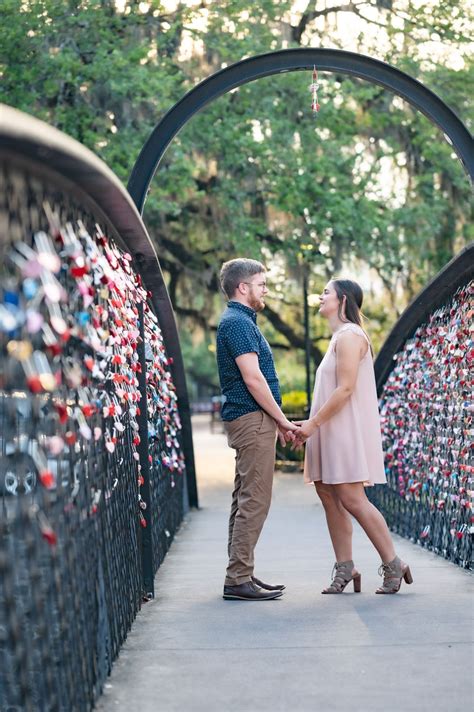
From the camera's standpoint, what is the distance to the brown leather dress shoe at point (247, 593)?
5.47 meters

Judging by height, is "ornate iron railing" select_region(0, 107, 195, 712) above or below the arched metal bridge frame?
below

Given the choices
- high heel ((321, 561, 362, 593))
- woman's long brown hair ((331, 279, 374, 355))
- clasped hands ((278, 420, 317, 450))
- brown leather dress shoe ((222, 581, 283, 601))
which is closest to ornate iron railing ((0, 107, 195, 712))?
brown leather dress shoe ((222, 581, 283, 601))

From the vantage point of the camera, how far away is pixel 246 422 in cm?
561

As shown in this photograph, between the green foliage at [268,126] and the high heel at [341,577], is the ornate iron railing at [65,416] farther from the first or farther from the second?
the green foliage at [268,126]

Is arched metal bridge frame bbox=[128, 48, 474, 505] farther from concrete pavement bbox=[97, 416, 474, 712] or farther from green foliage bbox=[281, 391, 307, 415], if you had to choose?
green foliage bbox=[281, 391, 307, 415]

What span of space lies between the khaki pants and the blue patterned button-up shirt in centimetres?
6

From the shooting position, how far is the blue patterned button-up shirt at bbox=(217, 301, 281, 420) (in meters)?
5.59

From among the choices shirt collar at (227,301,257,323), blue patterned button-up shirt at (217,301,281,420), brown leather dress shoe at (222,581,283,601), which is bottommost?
brown leather dress shoe at (222,581,283,601)

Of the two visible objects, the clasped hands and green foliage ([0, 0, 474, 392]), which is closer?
the clasped hands

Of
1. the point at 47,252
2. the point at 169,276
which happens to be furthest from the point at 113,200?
the point at 169,276

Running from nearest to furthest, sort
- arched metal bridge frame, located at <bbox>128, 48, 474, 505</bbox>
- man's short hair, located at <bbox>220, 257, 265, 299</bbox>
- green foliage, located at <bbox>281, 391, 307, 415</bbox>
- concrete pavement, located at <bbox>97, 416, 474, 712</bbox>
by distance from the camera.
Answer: concrete pavement, located at <bbox>97, 416, 474, 712</bbox>
man's short hair, located at <bbox>220, 257, 265, 299</bbox>
arched metal bridge frame, located at <bbox>128, 48, 474, 505</bbox>
green foliage, located at <bbox>281, 391, 307, 415</bbox>

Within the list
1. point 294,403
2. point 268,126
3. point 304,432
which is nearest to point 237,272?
point 304,432

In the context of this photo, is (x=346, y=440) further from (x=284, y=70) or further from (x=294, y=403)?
(x=294, y=403)

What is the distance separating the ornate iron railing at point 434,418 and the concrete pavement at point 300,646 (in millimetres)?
328
